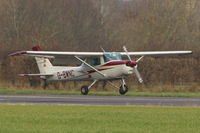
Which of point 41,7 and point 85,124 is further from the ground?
point 41,7

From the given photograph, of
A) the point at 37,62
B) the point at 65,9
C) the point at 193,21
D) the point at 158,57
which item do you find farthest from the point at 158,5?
the point at 37,62

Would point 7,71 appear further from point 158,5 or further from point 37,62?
point 158,5

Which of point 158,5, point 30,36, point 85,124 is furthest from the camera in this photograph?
point 158,5

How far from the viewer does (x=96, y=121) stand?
16.1m

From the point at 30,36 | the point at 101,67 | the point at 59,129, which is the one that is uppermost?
→ the point at 30,36

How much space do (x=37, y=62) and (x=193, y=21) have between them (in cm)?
2354

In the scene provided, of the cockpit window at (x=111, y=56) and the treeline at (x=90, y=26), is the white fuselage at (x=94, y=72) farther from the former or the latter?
the treeline at (x=90, y=26)

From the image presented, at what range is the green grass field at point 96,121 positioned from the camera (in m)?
14.3

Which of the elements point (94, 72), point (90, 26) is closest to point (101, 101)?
point (94, 72)

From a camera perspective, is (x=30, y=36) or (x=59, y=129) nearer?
(x=59, y=129)

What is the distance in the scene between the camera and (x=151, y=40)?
51.8m

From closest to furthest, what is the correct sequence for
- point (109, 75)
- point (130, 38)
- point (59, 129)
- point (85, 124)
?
point (59, 129), point (85, 124), point (109, 75), point (130, 38)

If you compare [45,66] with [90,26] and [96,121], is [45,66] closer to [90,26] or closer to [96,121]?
[90,26]

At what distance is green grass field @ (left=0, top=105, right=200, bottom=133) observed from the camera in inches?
563
